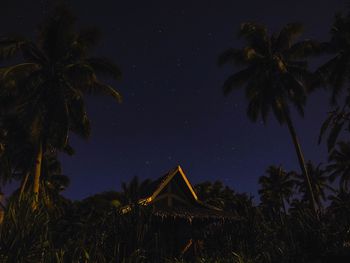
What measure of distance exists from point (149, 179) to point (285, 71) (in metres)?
25.0

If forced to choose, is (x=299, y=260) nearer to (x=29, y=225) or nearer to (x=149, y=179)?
(x=29, y=225)

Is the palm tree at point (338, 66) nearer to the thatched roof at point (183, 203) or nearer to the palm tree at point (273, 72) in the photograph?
the palm tree at point (273, 72)

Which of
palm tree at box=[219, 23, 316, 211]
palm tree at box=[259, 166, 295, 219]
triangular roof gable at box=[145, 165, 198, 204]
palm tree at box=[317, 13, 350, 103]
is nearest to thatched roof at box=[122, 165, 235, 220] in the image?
triangular roof gable at box=[145, 165, 198, 204]

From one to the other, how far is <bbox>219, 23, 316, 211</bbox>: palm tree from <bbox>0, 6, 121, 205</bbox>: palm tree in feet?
29.5

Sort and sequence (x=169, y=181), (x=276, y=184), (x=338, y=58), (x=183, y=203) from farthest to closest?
1. (x=276, y=184)
2. (x=338, y=58)
3. (x=183, y=203)
4. (x=169, y=181)

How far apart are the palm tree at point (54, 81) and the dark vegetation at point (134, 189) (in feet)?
0.19

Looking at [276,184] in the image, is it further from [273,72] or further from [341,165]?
[273,72]

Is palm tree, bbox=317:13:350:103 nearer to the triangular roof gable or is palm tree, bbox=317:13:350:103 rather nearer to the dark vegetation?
the dark vegetation

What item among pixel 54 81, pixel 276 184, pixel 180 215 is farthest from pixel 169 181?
pixel 276 184

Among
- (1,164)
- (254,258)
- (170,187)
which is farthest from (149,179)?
(254,258)

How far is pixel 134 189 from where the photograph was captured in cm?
2500

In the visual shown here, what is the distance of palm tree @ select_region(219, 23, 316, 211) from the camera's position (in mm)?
27375

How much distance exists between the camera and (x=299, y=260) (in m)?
11.8

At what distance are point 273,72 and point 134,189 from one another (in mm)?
12277
